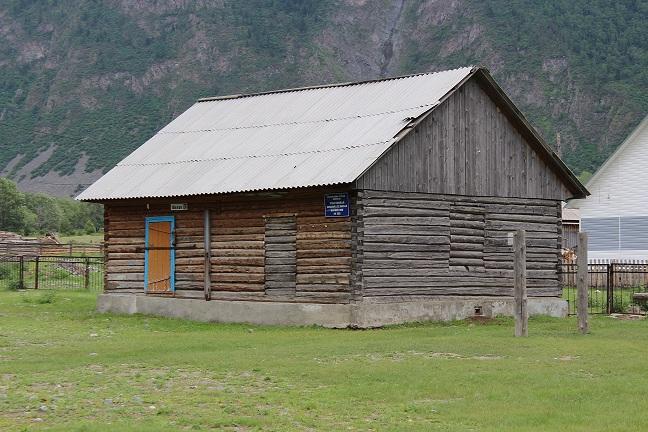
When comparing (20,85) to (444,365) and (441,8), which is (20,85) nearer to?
(441,8)

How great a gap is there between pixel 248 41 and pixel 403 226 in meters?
153

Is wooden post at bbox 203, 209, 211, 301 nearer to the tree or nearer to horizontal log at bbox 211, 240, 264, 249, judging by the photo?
horizontal log at bbox 211, 240, 264, 249

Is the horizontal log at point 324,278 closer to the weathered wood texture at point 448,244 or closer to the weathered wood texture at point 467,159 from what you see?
the weathered wood texture at point 448,244

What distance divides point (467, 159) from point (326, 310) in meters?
5.95

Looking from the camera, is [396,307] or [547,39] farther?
[547,39]

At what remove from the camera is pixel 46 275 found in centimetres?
5078

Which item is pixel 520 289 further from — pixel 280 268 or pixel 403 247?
pixel 280 268

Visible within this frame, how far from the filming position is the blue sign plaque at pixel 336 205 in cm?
2720

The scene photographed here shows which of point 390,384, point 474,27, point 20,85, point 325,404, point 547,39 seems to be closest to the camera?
point 325,404

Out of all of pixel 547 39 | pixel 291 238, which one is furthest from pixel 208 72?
pixel 291 238

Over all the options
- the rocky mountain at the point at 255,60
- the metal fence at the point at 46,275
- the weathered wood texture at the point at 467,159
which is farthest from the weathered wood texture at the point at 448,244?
the rocky mountain at the point at 255,60

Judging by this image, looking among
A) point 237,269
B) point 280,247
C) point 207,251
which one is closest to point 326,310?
point 280,247

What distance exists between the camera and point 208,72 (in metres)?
172

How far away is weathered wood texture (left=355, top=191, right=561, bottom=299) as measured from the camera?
90.6 ft
